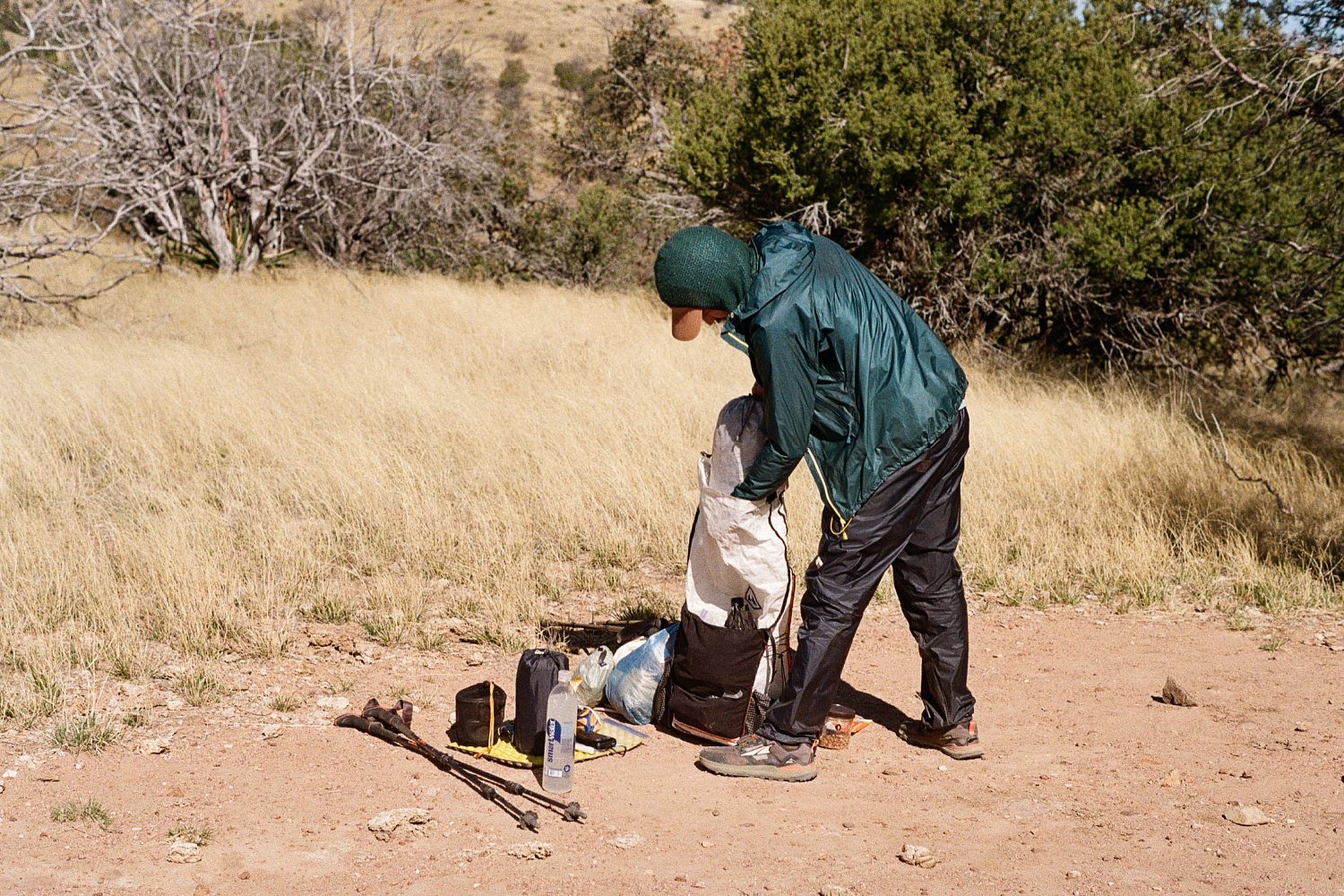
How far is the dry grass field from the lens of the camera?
5.34 m

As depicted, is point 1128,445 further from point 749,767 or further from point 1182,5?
point 749,767

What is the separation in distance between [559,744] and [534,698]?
24 cm

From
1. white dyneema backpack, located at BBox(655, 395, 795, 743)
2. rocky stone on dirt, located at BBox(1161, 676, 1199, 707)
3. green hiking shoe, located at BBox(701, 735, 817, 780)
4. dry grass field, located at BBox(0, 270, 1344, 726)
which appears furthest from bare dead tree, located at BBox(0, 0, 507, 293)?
rocky stone on dirt, located at BBox(1161, 676, 1199, 707)

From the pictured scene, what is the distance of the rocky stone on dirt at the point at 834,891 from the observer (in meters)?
3.22

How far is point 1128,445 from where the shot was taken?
317 inches

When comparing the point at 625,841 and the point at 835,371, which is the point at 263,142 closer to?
the point at 835,371

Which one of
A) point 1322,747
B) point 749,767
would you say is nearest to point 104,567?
point 749,767

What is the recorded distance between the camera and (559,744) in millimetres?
3850

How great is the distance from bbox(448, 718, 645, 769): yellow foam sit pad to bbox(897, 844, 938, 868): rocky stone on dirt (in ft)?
3.55

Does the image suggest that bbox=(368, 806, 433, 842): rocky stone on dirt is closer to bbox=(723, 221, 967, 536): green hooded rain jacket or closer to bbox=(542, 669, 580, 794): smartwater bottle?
bbox=(542, 669, 580, 794): smartwater bottle

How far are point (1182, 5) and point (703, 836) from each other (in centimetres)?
848

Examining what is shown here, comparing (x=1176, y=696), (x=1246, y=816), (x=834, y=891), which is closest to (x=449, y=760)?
(x=834, y=891)

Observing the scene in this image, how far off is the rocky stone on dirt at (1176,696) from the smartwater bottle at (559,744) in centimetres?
223

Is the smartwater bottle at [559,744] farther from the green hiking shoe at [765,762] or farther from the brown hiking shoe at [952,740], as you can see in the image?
the brown hiking shoe at [952,740]
